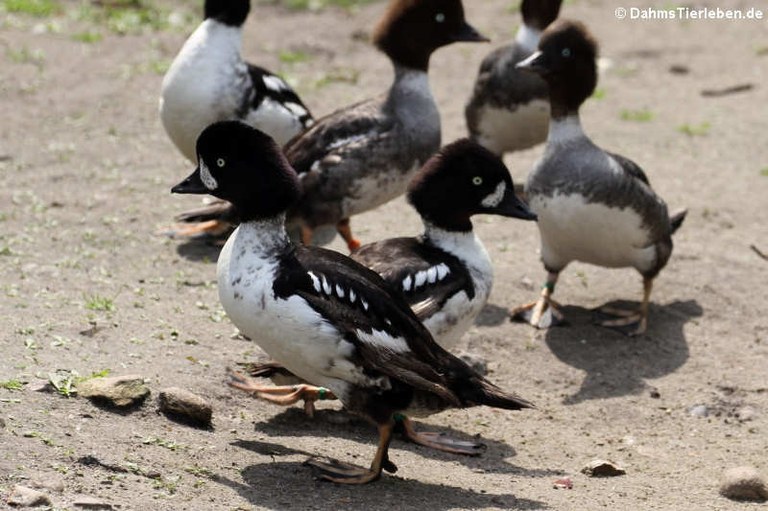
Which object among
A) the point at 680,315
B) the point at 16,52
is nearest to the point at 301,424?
the point at 680,315

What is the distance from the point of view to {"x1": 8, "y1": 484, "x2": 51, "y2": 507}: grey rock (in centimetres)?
457

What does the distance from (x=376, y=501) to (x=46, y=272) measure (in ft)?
10.8

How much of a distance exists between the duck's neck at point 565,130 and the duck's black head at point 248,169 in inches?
114

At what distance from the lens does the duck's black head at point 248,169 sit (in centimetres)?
566

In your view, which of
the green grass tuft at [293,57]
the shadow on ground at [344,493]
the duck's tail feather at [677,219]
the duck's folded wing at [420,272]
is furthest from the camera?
the green grass tuft at [293,57]

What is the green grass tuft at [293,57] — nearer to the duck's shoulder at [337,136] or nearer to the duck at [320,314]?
the duck's shoulder at [337,136]

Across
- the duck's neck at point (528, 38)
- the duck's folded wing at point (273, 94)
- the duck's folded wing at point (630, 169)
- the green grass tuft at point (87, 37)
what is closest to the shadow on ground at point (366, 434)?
the duck's folded wing at point (630, 169)

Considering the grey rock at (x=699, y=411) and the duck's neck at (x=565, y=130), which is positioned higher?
the duck's neck at (x=565, y=130)

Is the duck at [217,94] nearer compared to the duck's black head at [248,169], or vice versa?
the duck's black head at [248,169]

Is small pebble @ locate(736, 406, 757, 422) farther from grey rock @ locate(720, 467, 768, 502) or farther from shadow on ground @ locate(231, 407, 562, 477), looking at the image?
shadow on ground @ locate(231, 407, 562, 477)

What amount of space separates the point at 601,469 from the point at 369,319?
1.46 metres

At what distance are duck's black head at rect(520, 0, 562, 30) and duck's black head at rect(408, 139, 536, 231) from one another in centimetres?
467

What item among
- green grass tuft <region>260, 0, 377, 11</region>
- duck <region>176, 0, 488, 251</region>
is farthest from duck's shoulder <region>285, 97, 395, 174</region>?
green grass tuft <region>260, 0, 377, 11</region>

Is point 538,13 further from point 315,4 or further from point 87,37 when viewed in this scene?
point 87,37
